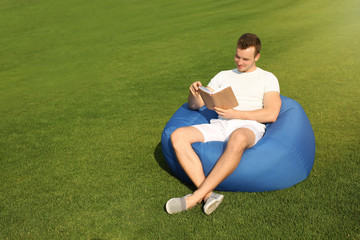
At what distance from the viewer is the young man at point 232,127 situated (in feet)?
10.0

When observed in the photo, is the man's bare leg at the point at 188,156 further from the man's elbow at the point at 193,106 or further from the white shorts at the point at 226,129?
the man's elbow at the point at 193,106

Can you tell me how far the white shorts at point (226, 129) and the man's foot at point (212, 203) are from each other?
54 cm

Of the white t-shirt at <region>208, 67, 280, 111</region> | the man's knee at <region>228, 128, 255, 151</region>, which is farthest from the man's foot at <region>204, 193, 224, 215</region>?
the white t-shirt at <region>208, 67, 280, 111</region>

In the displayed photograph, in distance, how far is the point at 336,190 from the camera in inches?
127

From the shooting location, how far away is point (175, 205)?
305cm

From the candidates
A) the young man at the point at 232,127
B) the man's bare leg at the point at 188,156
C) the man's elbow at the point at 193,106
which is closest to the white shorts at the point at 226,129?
the young man at the point at 232,127

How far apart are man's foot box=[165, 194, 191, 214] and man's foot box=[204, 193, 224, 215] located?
17 centimetres

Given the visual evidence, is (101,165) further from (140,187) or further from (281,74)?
(281,74)

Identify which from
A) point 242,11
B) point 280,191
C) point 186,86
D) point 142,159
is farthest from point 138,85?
point 242,11

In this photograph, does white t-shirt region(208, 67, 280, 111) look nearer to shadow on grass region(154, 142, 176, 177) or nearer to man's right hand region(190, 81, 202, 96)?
man's right hand region(190, 81, 202, 96)

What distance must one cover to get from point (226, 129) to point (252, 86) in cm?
47

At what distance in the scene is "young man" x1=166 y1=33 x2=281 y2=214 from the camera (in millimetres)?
3061

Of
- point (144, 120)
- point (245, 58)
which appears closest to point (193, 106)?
point (245, 58)

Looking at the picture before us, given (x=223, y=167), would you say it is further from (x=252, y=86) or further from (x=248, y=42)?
(x=248, y=42)
